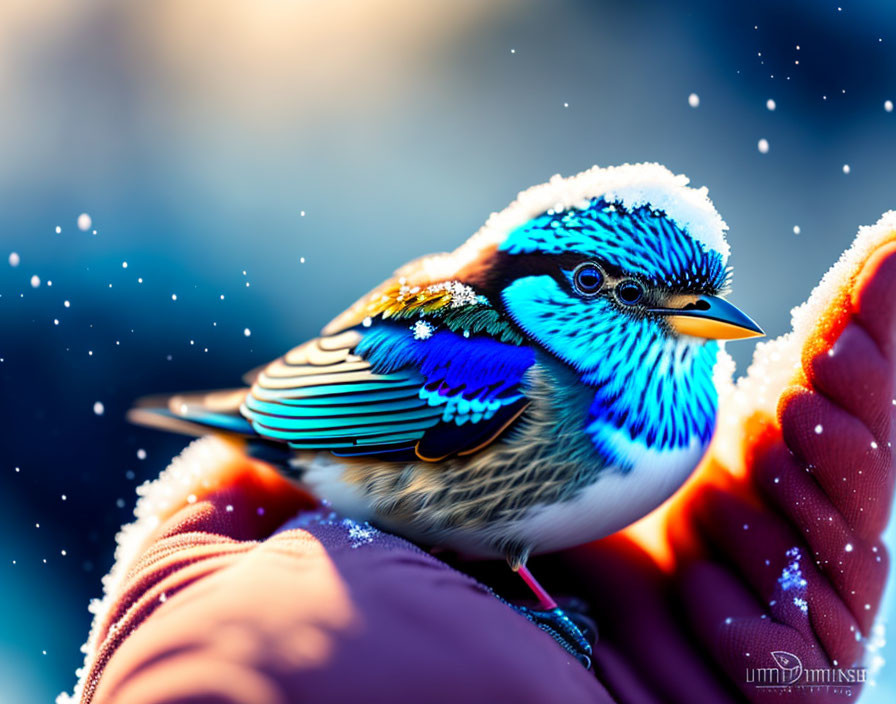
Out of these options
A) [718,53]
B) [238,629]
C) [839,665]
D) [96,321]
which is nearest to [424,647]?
[238,629]

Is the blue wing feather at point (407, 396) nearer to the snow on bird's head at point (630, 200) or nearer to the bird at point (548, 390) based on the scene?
the bird at point (548, 390)

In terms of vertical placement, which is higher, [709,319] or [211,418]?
[709,319]

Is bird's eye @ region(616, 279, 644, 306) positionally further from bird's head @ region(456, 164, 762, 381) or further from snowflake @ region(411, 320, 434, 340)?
snowflake @ region(411, 320, 434, 340)

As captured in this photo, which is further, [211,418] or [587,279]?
[211,418]

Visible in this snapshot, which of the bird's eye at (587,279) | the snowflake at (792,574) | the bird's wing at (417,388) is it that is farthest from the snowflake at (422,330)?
the snowflake at (792,574)

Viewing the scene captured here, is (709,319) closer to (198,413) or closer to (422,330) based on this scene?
(422,330)

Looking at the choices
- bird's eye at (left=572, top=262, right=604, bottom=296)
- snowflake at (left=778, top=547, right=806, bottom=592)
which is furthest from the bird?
snowflake at (left=778, top=547, right=806, bottom=592)

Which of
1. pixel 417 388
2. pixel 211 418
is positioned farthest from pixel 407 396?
pixel 211 418
